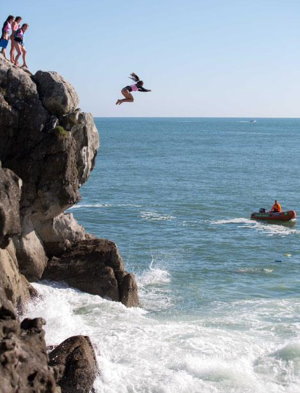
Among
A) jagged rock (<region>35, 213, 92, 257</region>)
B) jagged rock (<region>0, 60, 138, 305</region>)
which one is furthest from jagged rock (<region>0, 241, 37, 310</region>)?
jagged rock (<region>35, 213, 92, 257</region>)

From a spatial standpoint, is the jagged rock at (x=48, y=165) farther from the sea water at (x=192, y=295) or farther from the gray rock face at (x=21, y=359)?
the gray rock face at (x=21, y=359)

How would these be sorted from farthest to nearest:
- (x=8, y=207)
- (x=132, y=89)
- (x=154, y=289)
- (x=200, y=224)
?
(x=200, y=224) → (x=154, y=289) → (x=132, y=89) → (x=8, y=207)

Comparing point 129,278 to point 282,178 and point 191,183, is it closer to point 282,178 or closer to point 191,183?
point 191,183

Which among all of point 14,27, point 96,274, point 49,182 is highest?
point 14,27

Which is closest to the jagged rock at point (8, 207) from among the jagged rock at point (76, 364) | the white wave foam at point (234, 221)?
the jagged rock at point (76, 364)

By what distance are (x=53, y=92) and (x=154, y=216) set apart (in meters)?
25.5

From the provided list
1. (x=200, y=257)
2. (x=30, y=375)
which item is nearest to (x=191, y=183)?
(x=200, y=257)

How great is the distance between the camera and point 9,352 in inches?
622

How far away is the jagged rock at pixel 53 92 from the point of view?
96.7ft

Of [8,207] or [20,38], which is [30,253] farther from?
[8,207]

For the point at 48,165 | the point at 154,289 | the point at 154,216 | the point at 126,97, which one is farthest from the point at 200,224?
the point at 126,97

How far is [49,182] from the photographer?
29453 mm

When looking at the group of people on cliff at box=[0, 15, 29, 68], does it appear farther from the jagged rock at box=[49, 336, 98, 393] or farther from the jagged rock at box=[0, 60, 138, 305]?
the jagged rock at box=[49, 336, 98, 393]

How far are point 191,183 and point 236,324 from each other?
44.4 m
